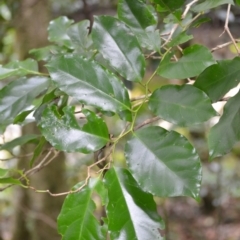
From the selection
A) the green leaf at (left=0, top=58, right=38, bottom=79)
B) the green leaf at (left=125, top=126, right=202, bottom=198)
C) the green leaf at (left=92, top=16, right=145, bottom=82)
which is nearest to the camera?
the green leaf at (left=125, top=126, right=202, bottom=198)

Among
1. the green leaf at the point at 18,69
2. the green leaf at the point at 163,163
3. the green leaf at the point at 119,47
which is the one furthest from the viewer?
the green leaf at the point at 18,69

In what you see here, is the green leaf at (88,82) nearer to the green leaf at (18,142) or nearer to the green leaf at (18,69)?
the green leaf at (18,69)

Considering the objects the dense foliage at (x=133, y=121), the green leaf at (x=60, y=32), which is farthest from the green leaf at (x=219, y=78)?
the green leaf at (x=60, y=32)

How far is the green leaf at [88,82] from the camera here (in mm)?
520

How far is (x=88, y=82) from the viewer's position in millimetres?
524

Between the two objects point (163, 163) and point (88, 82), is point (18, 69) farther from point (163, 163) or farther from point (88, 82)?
point (163, 163)

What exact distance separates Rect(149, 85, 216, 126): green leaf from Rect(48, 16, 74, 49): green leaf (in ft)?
1.14

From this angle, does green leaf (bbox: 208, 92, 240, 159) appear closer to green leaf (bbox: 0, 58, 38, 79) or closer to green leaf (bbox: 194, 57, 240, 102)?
green leaf (bbox: 194, 57, 240, 102)

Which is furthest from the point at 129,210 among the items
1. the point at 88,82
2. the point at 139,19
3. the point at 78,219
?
the point at 139,19

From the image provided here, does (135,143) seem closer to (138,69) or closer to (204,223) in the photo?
(138,69)

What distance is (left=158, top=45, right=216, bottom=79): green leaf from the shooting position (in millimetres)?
519

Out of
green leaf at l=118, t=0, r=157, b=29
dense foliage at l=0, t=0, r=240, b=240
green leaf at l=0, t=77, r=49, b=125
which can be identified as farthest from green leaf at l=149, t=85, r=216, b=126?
green leaf at l=0, t=77, r=49, b=125

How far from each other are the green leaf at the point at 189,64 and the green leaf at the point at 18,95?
25 cm

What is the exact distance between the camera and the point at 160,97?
529 mm
